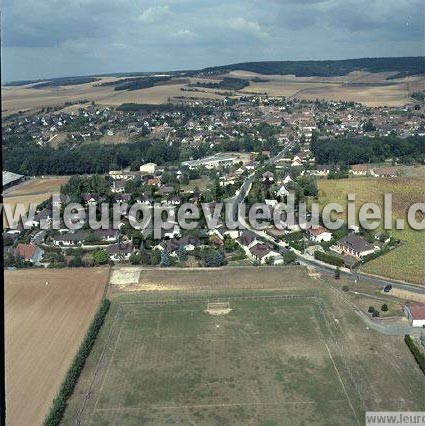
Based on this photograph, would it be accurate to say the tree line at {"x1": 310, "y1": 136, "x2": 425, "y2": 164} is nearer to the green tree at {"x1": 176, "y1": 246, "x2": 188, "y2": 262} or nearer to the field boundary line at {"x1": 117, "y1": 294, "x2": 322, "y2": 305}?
the green tree at {"x1": 176, "y1": 246, "x2": 188, "y2": 262}

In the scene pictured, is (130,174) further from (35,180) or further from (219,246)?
(219,246)

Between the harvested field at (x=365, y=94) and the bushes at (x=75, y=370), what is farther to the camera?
the harvested field at (x=365, y=94)

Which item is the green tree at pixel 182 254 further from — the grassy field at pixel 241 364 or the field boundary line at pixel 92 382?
the field boundary line at pixel 92 382

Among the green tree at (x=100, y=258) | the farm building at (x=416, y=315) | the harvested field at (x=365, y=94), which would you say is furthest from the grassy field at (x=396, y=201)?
the harvested field at (x=365, y=94)

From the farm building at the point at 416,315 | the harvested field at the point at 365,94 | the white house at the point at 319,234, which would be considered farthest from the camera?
the harvested field at the point at 365,94

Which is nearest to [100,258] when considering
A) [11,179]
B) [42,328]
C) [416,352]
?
[42,328]

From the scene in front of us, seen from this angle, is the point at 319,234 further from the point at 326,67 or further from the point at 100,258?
the point at 326,67
